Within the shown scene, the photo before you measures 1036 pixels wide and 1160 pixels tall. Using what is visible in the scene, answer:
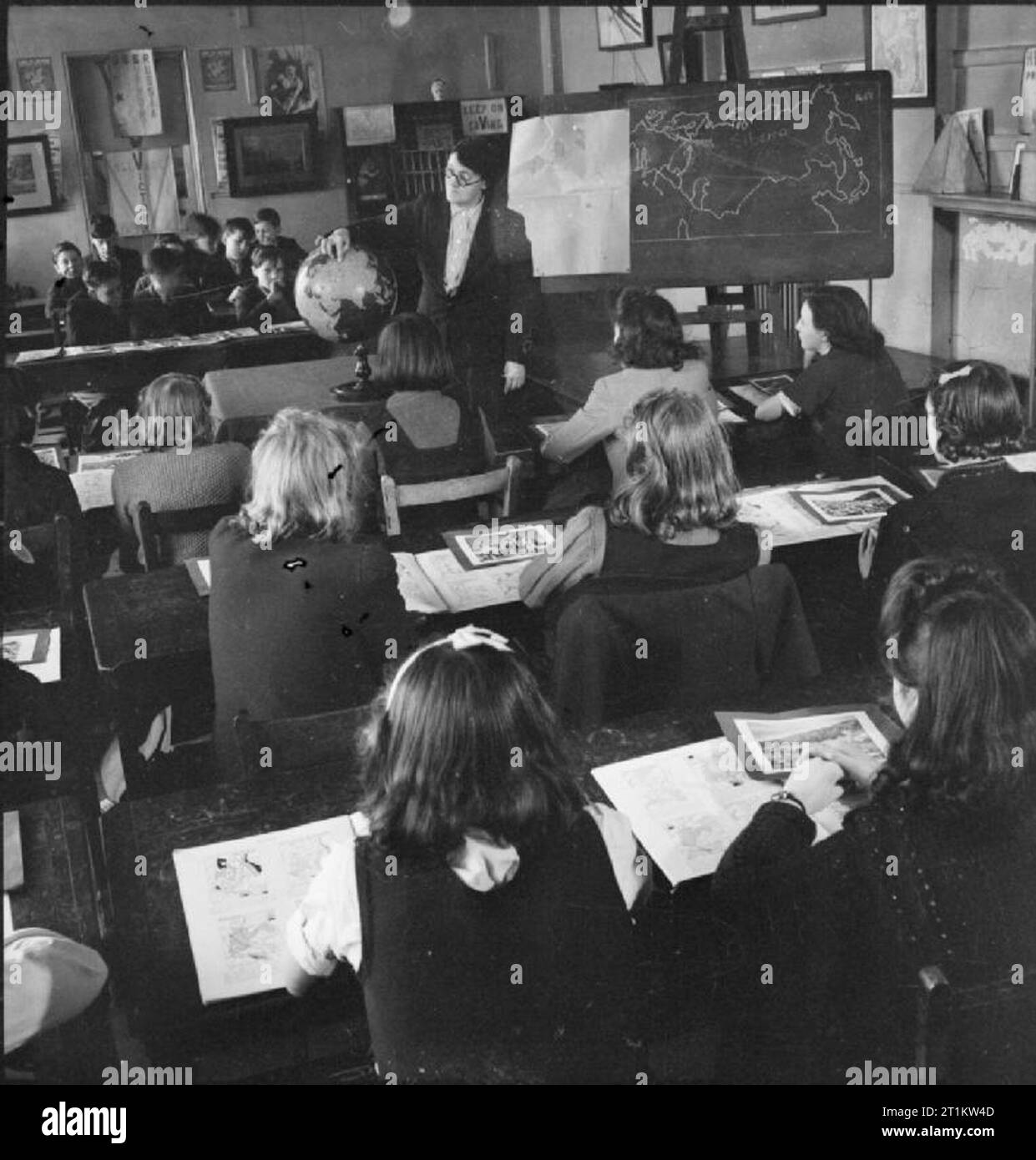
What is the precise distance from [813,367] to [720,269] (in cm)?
82

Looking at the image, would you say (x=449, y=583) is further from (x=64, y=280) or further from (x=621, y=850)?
(x=64, y=280)

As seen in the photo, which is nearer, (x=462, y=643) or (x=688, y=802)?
(x=462, y=643)

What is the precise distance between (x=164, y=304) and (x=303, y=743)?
4.48m

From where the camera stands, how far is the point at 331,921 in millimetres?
1432

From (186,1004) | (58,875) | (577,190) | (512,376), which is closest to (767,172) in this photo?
(577,190)

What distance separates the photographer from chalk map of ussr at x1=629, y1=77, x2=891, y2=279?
438 cm

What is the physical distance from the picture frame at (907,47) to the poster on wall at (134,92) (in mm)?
5191

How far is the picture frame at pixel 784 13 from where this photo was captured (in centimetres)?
675

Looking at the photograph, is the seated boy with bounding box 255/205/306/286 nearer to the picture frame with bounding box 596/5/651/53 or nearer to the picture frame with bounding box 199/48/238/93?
the picture frame with bounding box 199/48/238/93

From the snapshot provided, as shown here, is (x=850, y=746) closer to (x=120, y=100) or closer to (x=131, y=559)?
(x=131, y=559)

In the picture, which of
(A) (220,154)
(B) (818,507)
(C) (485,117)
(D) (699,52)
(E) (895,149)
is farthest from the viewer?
(C) (485,117)

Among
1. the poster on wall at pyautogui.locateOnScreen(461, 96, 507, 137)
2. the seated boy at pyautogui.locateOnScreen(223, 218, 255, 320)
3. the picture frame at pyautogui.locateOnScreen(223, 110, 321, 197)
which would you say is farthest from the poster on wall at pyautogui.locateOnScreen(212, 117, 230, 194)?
the seated boy at pyautogui.locateOnScreen(223, 218, 255, 320)

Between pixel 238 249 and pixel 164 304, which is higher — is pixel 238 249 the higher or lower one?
the higher one

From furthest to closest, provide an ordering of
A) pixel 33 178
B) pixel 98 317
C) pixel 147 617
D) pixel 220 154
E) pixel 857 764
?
pixel 220 154 < pixel 33 178 < pixel 98 317 < pixel 147 617 < pixel 857 764
